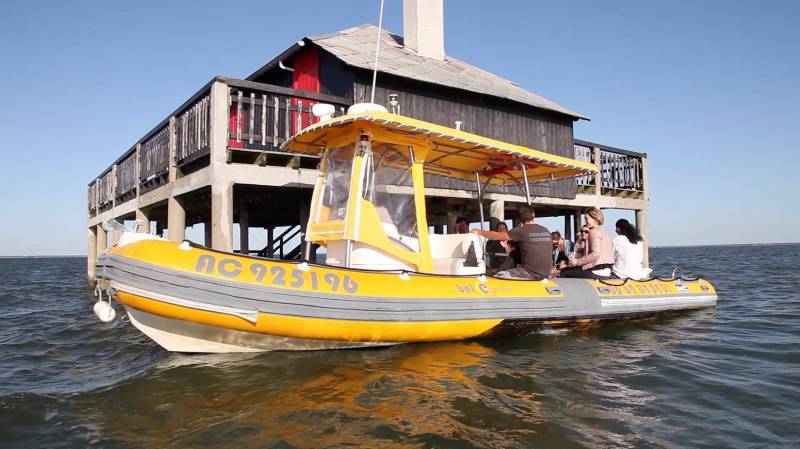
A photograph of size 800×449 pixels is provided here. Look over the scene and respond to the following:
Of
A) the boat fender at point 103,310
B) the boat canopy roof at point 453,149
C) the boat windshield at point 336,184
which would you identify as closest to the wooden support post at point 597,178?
the boat canopy roof at point 453,149

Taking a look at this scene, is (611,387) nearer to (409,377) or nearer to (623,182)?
(409,377)

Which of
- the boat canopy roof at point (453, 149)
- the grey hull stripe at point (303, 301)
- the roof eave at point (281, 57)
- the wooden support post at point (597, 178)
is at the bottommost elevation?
the grey hull stripe at point (303, 301)

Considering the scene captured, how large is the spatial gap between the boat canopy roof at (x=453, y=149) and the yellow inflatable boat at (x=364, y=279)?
2cm

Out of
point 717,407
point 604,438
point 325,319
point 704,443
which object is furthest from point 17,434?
point 717,407

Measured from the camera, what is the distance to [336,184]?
680cm

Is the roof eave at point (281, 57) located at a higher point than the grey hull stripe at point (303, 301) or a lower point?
higher

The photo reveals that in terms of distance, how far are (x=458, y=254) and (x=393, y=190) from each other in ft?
6.24

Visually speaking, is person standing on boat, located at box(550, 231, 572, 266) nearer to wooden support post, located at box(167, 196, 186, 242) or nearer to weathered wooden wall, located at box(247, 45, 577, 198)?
weathered wooden wall, located at box(247, 45, 577, 198)

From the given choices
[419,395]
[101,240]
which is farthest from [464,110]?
[101,240]

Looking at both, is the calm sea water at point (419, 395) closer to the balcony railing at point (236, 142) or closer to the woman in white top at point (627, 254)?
the woman in white top at point (627, 254)

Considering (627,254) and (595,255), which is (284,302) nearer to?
(595,255)

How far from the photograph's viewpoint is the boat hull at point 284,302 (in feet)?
16.6

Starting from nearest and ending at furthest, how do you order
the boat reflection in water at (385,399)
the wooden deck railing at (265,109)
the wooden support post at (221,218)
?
the boat reflection in water at (385,399) < the wooden support post at (221,218) < the wooden deck railing at (265,109)

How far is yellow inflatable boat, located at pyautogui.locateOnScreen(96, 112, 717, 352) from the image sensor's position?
203 inches
